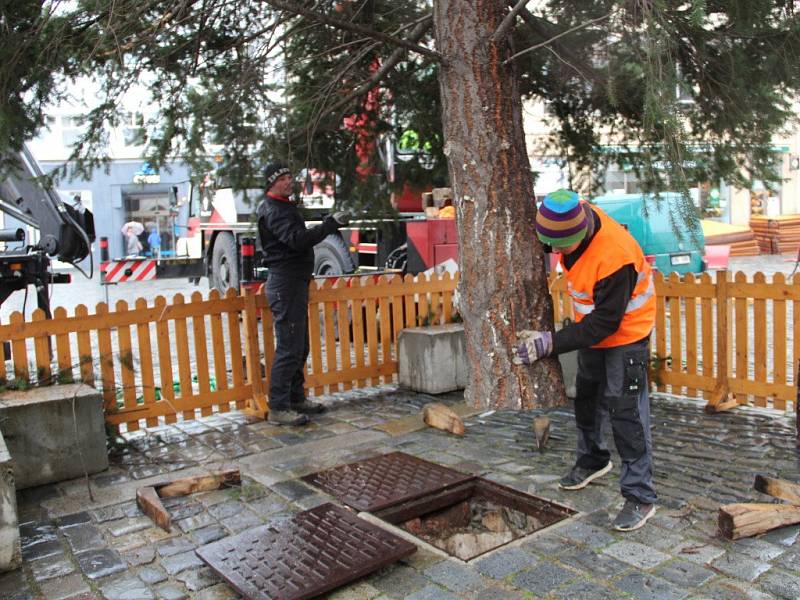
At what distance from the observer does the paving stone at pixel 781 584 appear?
3031 mm

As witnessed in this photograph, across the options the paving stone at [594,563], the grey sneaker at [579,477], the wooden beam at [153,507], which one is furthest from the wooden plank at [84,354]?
the paving stone at [594,563]

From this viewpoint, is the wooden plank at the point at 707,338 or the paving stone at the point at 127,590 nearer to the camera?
the paving stone at the point at 127,590

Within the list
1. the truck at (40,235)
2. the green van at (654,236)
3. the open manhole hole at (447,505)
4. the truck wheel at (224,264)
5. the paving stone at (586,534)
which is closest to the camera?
the paving stone at (586,534)

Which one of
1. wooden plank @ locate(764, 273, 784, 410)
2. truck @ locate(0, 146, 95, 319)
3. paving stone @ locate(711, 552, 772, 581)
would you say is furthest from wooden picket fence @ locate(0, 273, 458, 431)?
paving stone @ locate(711, 552, 772, 581)

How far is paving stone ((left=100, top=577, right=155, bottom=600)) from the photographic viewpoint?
127 inches

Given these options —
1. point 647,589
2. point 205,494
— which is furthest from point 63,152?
point 647,589

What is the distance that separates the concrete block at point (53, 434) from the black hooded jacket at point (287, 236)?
173 cm

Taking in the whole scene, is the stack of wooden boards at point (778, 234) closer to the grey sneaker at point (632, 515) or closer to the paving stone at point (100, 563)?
the grey sneaker at point (632, 515)

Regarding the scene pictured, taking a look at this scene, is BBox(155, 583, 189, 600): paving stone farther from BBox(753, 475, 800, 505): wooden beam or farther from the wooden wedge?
BBox(753, 475, 800, 505): wooden beam

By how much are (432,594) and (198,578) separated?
3.53 ft

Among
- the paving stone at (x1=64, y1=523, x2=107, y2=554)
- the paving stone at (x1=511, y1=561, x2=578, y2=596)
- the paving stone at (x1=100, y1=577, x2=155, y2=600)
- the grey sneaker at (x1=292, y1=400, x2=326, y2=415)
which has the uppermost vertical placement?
the grey sneaker at (x1=292, y1=400, x2=326, y2=415)

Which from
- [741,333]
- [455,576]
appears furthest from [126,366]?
[741,333]

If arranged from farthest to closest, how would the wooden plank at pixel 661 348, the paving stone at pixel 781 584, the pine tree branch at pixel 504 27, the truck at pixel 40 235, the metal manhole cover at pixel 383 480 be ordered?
the truck at pixel 40 235, the wooden plank at pixel 661 348, the pine tree branch at pixel 504 27, the metal manhole cover at pixel 383 480, the paving stone at pixel 781 584

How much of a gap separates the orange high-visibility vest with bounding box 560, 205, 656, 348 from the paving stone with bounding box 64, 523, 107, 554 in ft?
8.98
